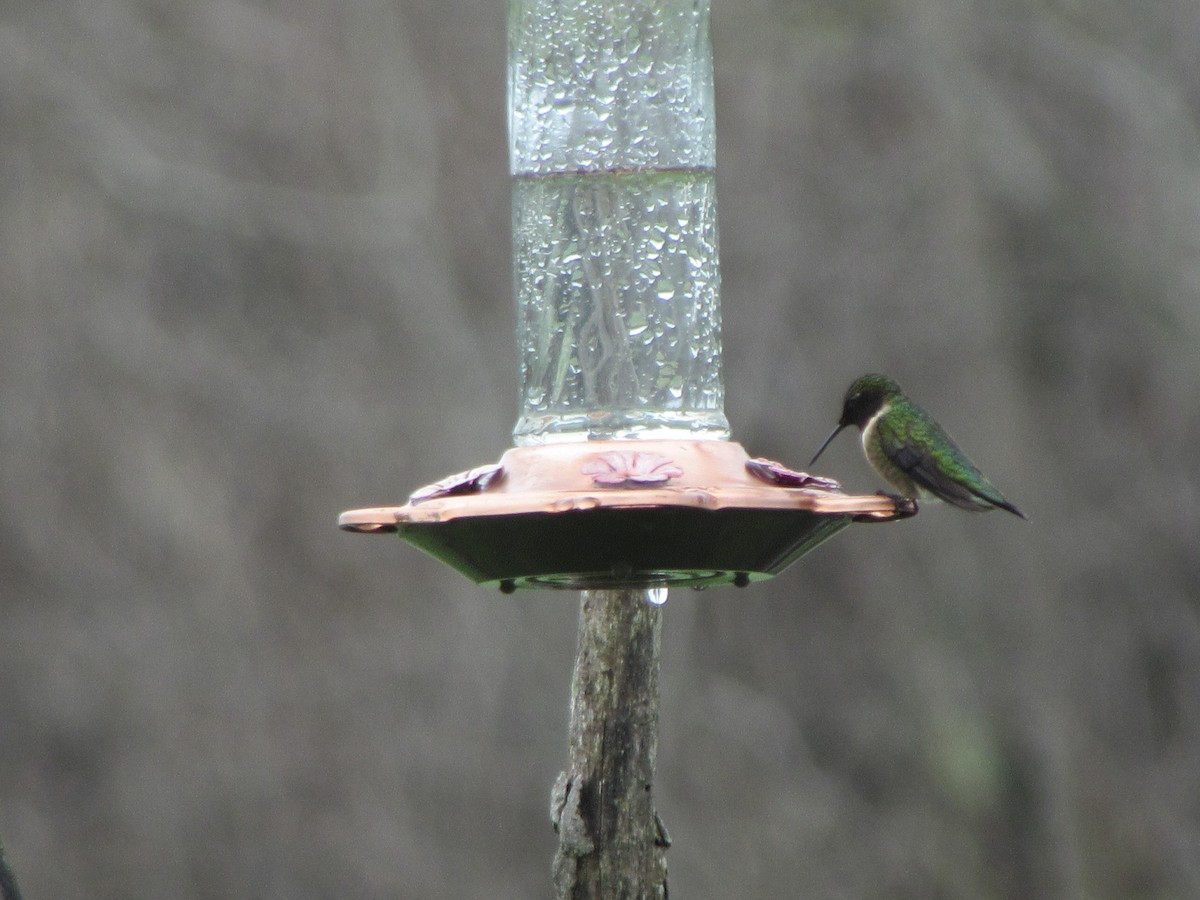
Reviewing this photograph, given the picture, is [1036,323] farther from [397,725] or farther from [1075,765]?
[397,725]

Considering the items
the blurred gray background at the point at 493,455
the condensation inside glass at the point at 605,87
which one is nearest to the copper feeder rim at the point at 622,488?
the condensation inside glass at the point at 605,87

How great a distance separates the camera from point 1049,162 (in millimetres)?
11258

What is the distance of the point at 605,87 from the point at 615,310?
55 centimetres

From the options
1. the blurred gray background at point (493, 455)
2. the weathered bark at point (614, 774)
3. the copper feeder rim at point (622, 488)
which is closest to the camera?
the copper feeder rim at point (622, 488)

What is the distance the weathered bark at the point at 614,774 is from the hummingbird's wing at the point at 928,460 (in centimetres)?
87

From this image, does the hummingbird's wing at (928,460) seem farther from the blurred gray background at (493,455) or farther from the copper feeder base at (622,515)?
the blurred gray background at (493,455)

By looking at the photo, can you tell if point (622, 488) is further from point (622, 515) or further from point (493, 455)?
point (493, 455)

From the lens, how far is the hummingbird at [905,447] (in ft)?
18.3

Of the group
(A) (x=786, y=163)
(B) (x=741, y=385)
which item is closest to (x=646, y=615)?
(B) (x=741, y=385)

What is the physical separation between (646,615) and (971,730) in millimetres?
6976

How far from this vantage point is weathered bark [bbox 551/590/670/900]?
5.11 m

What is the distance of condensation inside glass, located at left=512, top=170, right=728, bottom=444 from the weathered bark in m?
0.59

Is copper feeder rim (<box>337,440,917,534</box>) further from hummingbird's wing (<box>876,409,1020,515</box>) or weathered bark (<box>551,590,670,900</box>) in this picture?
hummingbird's wing (<box>876,409,1020,515</box>)

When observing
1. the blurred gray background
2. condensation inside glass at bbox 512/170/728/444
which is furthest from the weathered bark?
the blurred gray background
